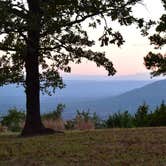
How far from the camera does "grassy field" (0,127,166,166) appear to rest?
13.5 meters

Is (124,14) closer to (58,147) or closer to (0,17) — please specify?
(0,17)

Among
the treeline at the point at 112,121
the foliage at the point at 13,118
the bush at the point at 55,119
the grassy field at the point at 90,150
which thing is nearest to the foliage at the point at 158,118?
the treeline at the point at 112,121

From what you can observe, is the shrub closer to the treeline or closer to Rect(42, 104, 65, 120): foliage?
the treeline

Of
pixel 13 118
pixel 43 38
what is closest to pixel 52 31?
pixel 43 38

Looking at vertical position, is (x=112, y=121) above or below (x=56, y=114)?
below

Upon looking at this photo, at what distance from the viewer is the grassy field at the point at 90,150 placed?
44.3 feet

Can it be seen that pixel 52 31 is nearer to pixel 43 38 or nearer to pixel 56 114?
pixel 43 38

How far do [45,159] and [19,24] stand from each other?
227 inches

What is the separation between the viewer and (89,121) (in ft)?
89.6

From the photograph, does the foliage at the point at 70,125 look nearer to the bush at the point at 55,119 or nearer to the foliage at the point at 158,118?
the bush at the point at 55,119

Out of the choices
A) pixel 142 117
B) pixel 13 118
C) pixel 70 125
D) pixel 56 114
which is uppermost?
pixel 56 114

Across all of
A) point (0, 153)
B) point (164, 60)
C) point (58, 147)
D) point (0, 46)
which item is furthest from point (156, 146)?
point (164, 60)

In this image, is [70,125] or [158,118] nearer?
[158,118]

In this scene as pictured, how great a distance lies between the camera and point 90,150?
1505cm
